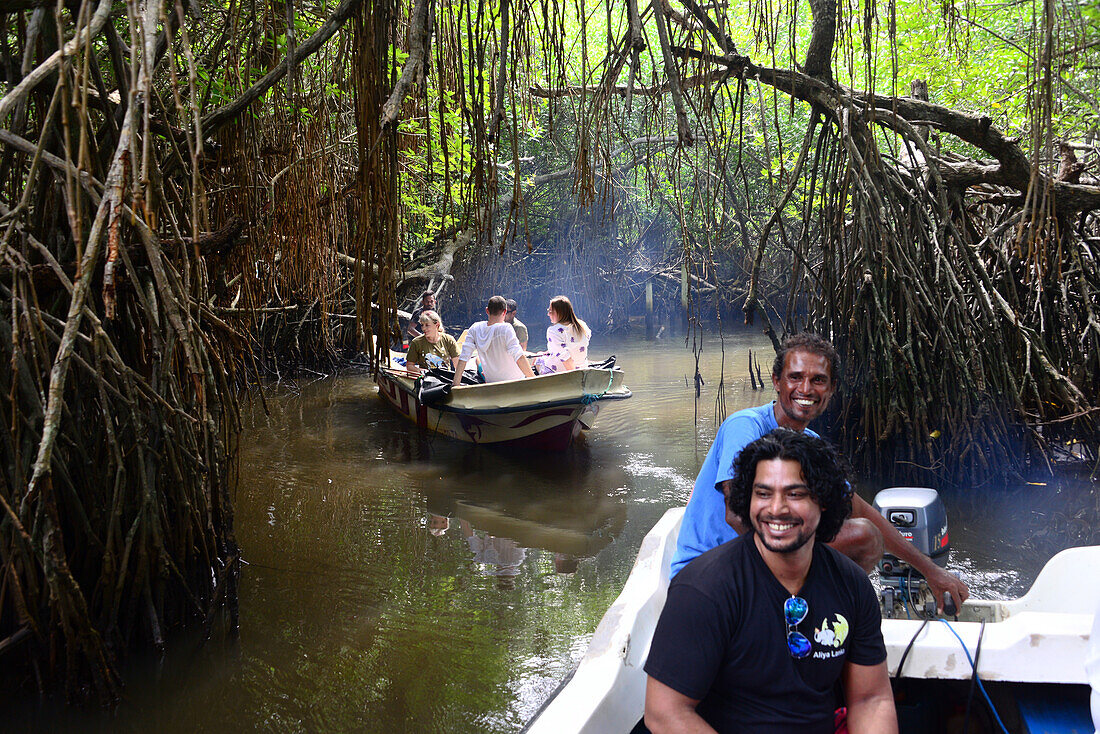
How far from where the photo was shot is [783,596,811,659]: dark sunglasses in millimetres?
1735

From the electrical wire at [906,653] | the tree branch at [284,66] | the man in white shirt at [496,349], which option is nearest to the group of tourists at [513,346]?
the man in white shirt at [496,349]

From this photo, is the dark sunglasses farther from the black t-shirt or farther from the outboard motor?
the outboard motor

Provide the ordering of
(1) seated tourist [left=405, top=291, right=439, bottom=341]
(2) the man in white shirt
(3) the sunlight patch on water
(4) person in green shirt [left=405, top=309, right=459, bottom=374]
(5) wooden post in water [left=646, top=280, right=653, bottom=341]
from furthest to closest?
(5) wooden post in water [left=646, top=280, right=653, bottom=341], (1) seated tourist [left=405, top=291, right=439, bottom=341], (4) person in green shirt [left=405, top=309, right=459, bottom=374], (2) the man in white shirt, (3) the sunlight patch on water

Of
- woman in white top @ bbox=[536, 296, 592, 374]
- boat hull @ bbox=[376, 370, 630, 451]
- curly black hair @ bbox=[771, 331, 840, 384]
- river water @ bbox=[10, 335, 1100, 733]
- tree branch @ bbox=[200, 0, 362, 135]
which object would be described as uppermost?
tree branch @ bbox=[200, 0, 362, 135]

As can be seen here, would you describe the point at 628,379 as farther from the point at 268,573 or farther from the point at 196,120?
the point at 196,120

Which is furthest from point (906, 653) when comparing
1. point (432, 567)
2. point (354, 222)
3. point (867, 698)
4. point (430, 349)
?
point (430, 349)

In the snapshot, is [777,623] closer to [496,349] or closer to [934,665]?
[934,665]

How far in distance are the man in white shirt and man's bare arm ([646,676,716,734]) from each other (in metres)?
6.06

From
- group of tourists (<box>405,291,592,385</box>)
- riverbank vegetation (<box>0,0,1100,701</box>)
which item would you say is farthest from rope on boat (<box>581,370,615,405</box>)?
riverbank vegetation (<box>0,0,1100,701</box>)

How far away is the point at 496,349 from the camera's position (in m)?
7.86

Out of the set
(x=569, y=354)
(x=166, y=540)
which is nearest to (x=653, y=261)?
(x=569, y=354)

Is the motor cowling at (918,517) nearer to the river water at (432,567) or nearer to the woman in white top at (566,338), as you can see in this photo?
the river water at (432,567)

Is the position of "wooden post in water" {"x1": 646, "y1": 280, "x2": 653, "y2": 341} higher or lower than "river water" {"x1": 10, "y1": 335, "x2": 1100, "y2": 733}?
higher

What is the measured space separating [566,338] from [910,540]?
5.23 meters
